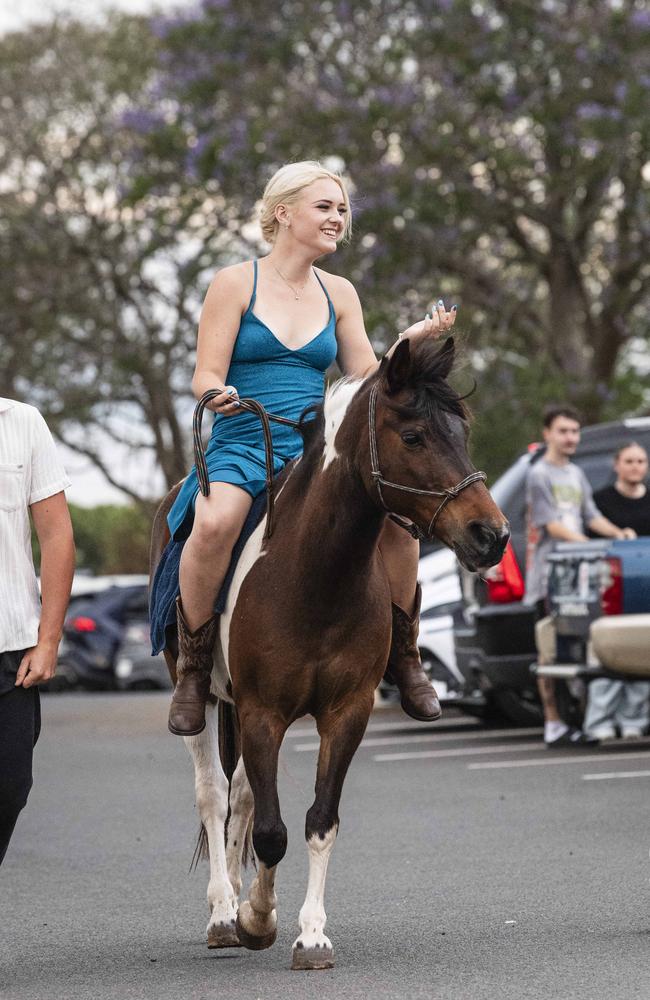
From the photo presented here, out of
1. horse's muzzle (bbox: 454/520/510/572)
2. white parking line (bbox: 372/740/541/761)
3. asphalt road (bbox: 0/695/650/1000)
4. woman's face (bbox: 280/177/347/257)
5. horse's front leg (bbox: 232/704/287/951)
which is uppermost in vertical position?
woman's face (bbox: 280/177/347/257)

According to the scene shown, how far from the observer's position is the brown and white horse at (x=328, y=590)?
5820 mm

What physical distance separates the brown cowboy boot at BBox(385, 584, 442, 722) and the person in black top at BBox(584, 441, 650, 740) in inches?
265

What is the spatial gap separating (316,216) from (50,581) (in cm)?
176

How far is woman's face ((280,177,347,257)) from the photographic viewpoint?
665 cm

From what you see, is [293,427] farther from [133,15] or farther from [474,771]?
[133,15]

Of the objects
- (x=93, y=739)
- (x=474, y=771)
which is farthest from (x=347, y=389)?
(x=93, y=739)

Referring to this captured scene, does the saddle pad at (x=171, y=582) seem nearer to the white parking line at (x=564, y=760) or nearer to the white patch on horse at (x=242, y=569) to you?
the white patch on horse at (x=242, y=569)

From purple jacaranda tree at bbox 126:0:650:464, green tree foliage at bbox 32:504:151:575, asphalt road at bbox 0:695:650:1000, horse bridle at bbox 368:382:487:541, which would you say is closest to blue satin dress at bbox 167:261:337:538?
horse bridle at bbox 368:382:487:541

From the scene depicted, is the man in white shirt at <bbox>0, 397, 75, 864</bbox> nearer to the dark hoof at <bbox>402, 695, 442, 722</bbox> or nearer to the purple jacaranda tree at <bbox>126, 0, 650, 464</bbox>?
the dark hoof at <bbox>402, 695, 442, 722</bbox>

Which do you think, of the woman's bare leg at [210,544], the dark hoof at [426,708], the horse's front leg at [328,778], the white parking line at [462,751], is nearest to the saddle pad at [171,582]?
the woman's bare leg at [210,544]

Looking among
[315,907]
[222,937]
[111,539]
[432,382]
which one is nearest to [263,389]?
[432,382]

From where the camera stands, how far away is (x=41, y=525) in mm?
5812

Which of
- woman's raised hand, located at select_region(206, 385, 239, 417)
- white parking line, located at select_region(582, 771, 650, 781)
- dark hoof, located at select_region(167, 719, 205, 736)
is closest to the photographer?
woman's raised hand, located at select_region(206, 385, 239, 417)

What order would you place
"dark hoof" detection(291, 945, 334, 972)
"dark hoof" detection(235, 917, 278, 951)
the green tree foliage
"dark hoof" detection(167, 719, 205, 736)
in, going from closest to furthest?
1. "dark hoof" detection(291, 945, 334, 972)
2. "dark hoof" detection(235, 917, 278, 951)
3. "dark hoof" detection(167, 719, 205, 736)
4. the green tree foliage
